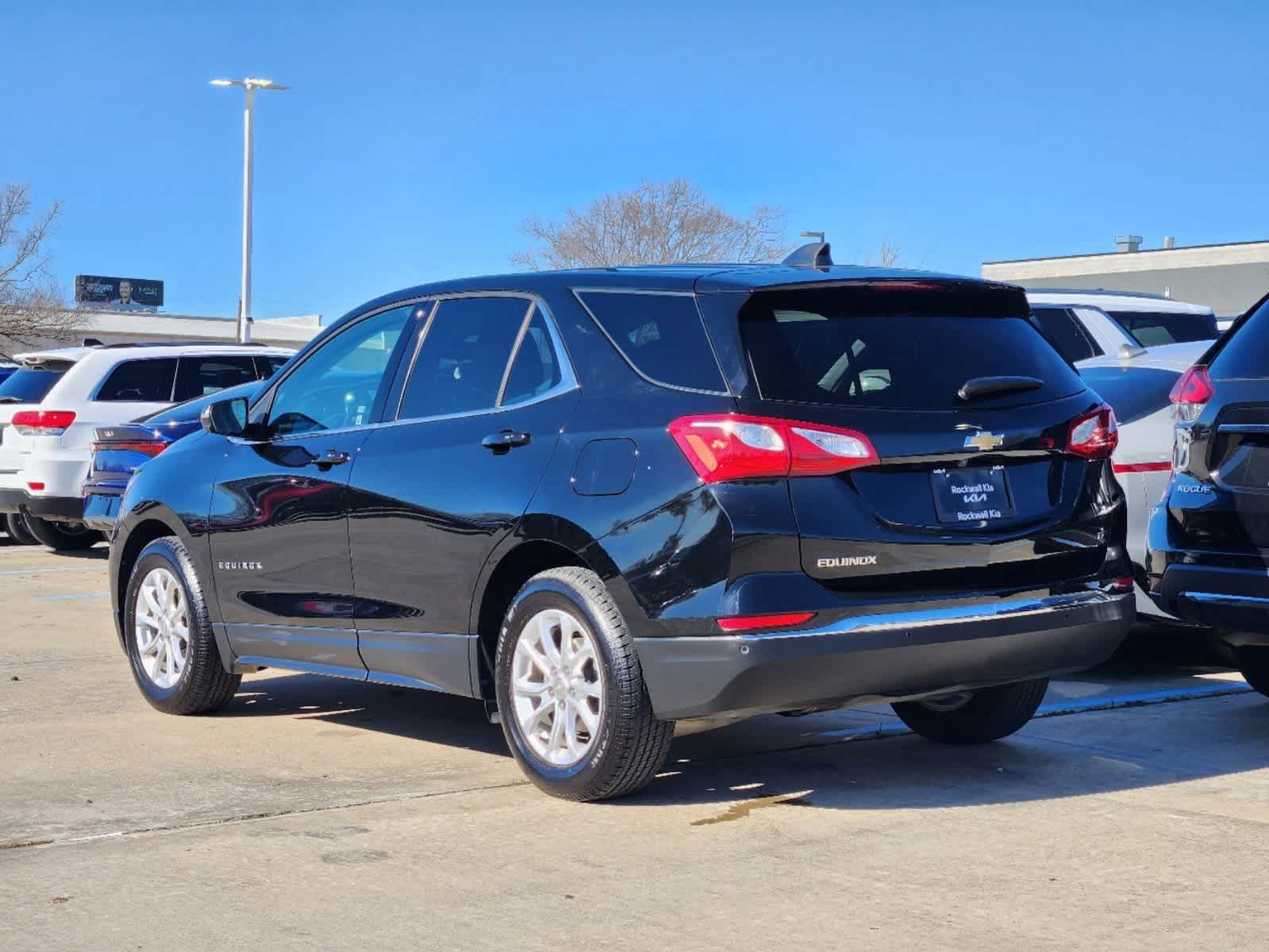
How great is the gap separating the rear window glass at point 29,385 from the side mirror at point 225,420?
919cm

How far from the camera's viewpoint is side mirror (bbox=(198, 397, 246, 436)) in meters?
7.19

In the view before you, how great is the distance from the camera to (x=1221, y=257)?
49062 mm

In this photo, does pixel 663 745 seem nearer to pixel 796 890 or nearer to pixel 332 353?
pixel 796 890

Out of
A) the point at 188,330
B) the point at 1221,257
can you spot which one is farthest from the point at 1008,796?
the point at 188,330

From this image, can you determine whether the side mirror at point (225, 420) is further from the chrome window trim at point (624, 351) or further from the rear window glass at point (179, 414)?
the rear window glass at point (179, 414)

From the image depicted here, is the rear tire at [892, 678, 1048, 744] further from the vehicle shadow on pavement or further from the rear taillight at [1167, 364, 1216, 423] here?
the vehicle shadow on pavement

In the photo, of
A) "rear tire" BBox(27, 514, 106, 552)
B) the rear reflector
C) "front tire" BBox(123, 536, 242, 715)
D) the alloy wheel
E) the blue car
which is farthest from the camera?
"rear tire" BBox(27, 514, 106, 552)

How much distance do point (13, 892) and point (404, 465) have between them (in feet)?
6.93

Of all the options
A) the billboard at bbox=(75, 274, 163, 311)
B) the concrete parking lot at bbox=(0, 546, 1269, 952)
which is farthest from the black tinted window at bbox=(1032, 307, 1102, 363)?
the billboard at bbox=(75, 274, 163, 311)

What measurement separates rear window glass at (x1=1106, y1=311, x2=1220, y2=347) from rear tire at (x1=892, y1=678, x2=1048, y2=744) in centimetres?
553

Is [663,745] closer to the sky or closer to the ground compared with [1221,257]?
closer to the ground

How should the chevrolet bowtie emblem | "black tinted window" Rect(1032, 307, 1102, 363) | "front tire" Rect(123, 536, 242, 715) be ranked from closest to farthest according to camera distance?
the chevrolet bowtie emblem, "front tire" Rect(123, 536, 242, 715), "black tinted window" Rect(1032, 307, 1102, 363)

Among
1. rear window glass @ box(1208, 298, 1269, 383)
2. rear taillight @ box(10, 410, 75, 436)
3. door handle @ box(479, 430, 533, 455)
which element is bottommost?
rear taillight @ box(10, 410, 75, 436)

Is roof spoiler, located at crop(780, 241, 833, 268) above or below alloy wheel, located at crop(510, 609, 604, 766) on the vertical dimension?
above
